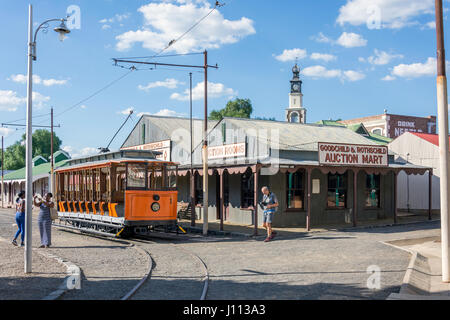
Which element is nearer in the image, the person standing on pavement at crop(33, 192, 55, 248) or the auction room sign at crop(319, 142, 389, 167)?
the person standing on pavement at crop(33, 192, 55, 248)

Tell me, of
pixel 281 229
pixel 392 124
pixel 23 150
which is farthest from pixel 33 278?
pixel 23 150

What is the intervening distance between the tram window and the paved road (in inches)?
80.7

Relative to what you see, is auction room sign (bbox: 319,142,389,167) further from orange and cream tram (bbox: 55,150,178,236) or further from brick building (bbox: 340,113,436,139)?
brick building (bbox: 340,113,436,139)

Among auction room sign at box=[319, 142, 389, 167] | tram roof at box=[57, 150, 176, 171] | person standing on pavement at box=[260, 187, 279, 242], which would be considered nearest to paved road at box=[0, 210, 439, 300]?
person standing on pavement at box=[260, 187, 279, 242]

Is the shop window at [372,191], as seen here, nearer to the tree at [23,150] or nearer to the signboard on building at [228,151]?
the signboard on building at [228,151]

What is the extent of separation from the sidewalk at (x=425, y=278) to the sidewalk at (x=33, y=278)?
5.56 metres

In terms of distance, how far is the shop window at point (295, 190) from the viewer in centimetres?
1950

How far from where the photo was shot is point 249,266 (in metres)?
10.5

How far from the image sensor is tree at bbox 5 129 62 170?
3484 inches

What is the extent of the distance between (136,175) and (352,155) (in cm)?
863

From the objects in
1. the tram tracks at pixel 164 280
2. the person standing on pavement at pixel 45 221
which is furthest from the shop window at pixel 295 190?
the person standing on pavement at pixel 45 221
